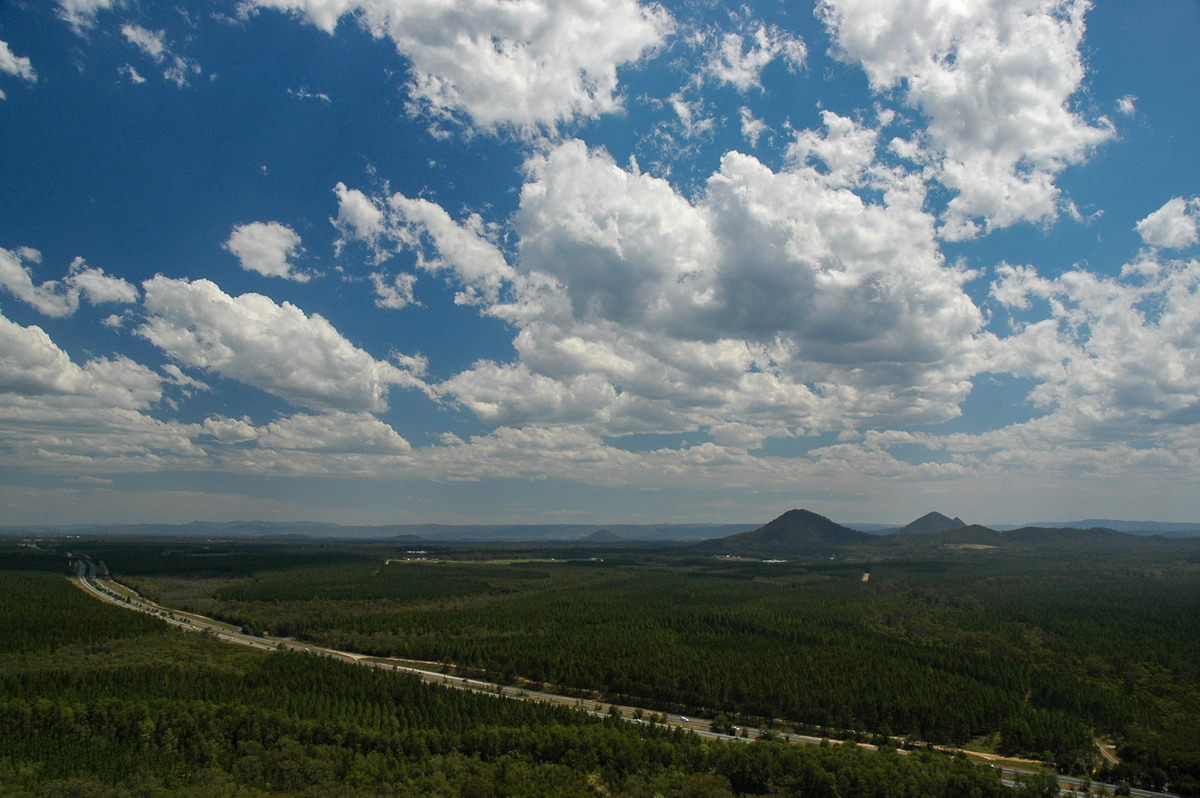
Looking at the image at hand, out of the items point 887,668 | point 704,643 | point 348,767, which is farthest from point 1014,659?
point 348,767

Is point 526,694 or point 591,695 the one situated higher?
point 526,694

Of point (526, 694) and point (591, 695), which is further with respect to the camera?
point (591, 695)

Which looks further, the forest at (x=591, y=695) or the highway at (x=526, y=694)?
the highway at (x=526, y=694)

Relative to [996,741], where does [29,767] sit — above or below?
above

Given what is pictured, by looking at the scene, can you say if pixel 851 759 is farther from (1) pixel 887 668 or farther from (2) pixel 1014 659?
(2) pixel 1014 659

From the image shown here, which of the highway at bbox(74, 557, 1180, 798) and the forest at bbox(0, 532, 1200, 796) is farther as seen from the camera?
the highway at bbox(74, 557, 1180, 798)

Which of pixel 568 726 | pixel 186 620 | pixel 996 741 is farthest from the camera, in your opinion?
pixel 186 620

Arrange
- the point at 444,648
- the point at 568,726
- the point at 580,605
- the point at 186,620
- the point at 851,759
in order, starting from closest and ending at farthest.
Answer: the point at 851,759 < the point at 568,726 < the point at 444,648 < the point at 186,620 < the point at 580,605

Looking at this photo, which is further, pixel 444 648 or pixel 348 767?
pixel 444 648

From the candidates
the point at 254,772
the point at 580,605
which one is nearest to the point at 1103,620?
the point at 580,605
